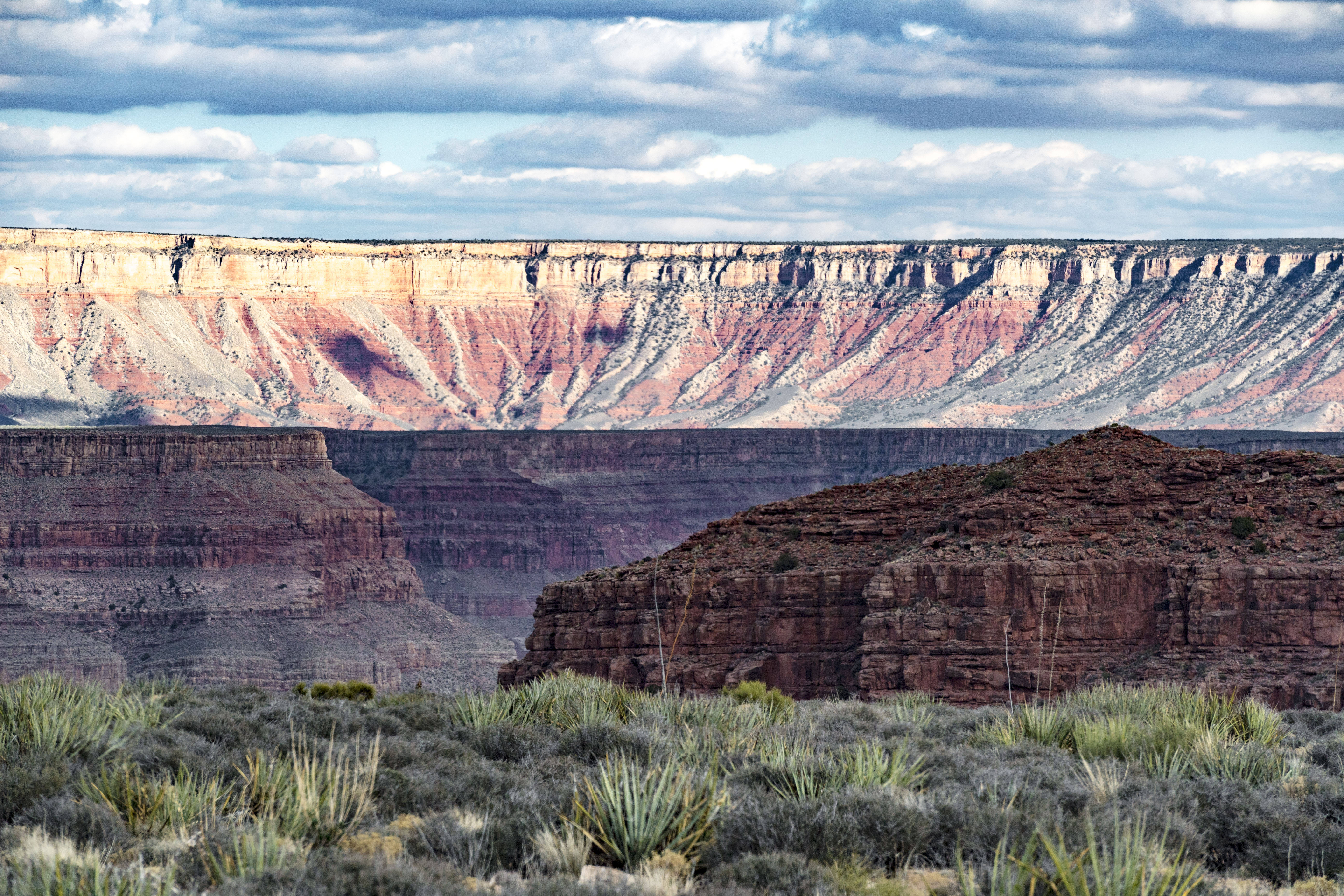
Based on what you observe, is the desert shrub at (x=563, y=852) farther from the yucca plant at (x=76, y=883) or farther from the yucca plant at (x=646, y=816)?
the yucca plant at (x=76, y=883)

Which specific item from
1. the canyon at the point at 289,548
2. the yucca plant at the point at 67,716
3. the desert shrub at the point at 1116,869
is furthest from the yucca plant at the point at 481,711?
the canyon at the point at 289,548

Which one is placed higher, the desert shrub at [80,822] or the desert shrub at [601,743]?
the desert shrub at [80,822]

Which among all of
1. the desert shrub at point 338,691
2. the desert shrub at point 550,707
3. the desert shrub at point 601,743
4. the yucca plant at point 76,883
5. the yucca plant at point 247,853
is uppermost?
the yucca plant at point 76,883

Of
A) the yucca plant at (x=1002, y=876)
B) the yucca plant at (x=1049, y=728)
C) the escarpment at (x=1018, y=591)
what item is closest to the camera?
the yucca plant at (x=1002, y=876)

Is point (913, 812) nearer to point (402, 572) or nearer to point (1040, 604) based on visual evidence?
point (1040, 604)

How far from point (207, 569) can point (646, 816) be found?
91.1 meters

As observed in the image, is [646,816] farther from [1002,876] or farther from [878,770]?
[878,770]

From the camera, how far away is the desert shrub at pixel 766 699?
2303cm

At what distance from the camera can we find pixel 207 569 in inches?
4023

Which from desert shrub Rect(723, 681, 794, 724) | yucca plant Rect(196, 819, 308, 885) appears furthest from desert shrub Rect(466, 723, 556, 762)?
yucca plant Rect(196, 819, 308, 885)

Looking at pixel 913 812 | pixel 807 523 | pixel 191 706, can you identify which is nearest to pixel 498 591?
pixel 807 523

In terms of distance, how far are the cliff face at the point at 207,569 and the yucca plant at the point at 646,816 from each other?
7652 centimetres

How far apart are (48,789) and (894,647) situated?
23.0 m

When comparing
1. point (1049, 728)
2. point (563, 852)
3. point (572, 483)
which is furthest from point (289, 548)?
point (563, 852)
